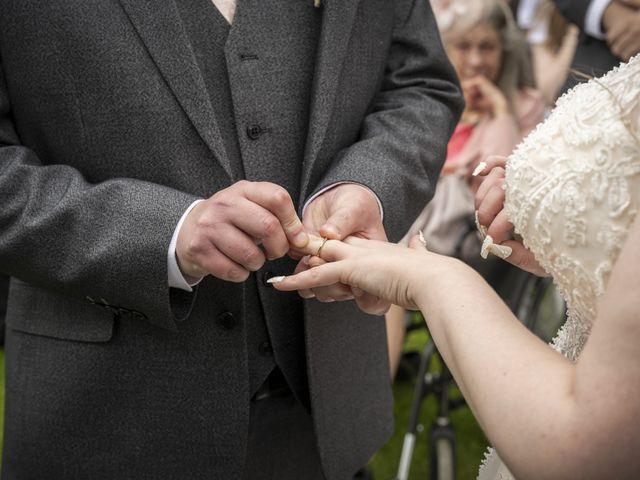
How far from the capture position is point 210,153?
152 cm

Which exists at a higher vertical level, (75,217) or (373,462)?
(75,217)

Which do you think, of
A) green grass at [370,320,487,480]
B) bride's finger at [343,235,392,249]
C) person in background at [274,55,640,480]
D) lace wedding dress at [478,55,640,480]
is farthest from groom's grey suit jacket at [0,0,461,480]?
green grass at [370,320,487,480]

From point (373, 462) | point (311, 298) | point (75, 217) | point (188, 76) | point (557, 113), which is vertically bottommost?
point (373, 462)

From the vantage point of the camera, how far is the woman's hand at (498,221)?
1501mm

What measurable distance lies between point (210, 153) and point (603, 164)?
30.4 inches

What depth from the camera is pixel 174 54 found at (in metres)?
1.47

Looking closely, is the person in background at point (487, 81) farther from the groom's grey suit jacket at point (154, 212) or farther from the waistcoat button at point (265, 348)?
the waistcoat button at point (265, 348)

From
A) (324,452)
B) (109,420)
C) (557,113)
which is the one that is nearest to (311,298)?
(324,452)

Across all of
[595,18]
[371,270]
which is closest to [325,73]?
[371,270]

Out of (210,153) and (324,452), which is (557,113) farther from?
(324,452)

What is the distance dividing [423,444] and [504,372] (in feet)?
9.42

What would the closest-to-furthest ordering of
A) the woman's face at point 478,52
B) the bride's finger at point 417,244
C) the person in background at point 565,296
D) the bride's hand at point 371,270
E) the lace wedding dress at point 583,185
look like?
the person in background at point 565,296, the lace wedding dress at point 583,185, the bride's hand at point 371,270, the bride's finger at point 417,244, the woman's face at point 478,52

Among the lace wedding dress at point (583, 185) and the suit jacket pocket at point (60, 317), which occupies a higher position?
the lace wedding dress at point (583, 185)

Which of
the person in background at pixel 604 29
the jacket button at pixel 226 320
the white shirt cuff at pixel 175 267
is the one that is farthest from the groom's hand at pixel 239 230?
the person in background at pixel 604 29
